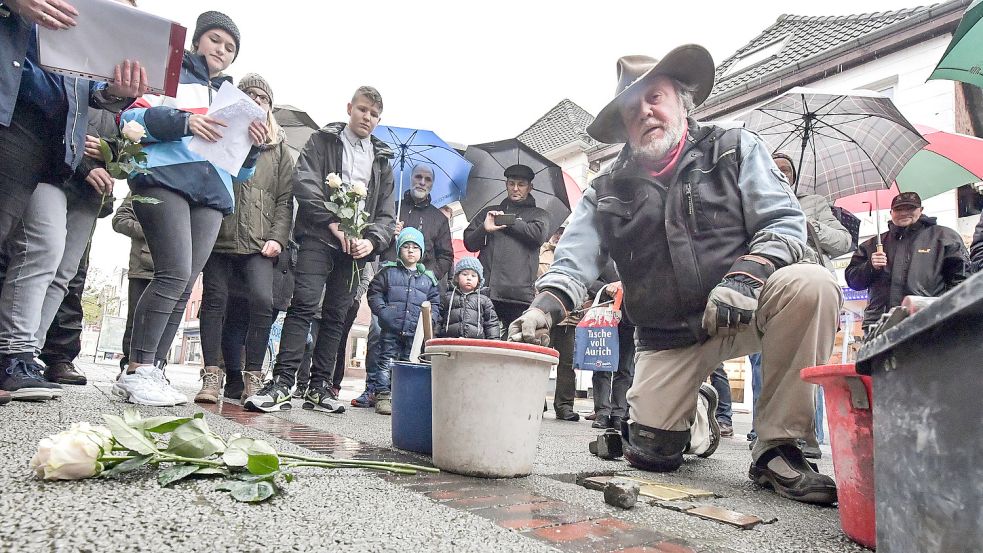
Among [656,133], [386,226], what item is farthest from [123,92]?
[656,133]

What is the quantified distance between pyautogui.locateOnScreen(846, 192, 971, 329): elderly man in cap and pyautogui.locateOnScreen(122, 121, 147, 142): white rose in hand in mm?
4975

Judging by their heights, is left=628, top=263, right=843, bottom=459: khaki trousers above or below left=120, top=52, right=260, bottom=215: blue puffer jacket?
below

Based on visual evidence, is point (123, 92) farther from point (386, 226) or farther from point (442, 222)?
point (442, 222)

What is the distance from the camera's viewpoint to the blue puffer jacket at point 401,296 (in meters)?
4.70

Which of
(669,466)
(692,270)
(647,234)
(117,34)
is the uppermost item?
(117,34)

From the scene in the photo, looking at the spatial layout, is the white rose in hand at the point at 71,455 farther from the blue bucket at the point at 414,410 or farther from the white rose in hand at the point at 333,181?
the white rose in hand at the point at 333,181

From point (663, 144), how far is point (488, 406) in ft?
4.60

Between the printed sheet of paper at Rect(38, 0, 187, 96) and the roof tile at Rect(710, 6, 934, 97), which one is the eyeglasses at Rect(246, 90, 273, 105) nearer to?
the printed sheet of paper at Rect(38, 0, 187, 96)

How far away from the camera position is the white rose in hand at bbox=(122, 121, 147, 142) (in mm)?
2744

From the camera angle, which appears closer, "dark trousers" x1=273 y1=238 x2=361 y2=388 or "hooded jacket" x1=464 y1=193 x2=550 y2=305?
"dark trousers" x1=273 y1=238 x2=361 y2=388

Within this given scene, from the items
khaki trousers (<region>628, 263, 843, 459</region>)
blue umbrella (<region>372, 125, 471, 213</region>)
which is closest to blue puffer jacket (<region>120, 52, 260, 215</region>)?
khaki trousers (<region>628, 263, 843, 459</region>)

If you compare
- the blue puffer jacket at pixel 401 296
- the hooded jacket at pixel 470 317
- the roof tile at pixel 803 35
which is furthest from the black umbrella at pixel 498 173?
the roof tile at pixel 803 35

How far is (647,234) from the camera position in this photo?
2.54 metres

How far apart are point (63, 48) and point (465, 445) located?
6.64 feet
